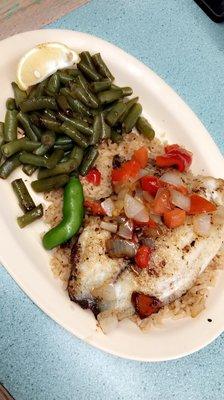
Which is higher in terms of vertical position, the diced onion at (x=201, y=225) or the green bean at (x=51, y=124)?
the green bean at (x=51, y=124)

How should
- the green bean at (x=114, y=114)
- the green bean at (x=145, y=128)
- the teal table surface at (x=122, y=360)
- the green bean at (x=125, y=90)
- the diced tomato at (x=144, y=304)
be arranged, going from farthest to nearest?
1. the green bean at (x=145, y=128)
2. the green bean at (x=125, y=90)
3. the green bean at (x=114, y=114)
4. the diced tomato at (x=144, y=304)
5. the teal table surface at (x=122, y=360)

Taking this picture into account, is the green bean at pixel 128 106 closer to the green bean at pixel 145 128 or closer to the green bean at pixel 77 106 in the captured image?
the green bean at pixel 145 128

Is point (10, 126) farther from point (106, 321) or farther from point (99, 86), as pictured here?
point (106, 321)

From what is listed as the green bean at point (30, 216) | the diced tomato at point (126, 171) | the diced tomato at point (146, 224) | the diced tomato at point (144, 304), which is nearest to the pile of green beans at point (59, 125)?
the green bean at point (30, 216)

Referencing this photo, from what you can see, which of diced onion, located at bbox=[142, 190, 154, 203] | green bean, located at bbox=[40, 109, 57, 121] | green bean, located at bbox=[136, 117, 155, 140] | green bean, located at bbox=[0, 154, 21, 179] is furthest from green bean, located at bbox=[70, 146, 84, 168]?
green bean, located at bbox=[136, 117, 155, 140]

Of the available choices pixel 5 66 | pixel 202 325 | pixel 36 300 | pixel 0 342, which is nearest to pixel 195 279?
pixel 202 325

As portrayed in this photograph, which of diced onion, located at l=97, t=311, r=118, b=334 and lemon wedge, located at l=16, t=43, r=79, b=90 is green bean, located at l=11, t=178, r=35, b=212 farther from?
diced onion, located at l=97, t=311, r=118, b=334

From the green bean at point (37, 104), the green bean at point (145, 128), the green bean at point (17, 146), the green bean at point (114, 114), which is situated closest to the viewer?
the green bean at point (17, 146)
